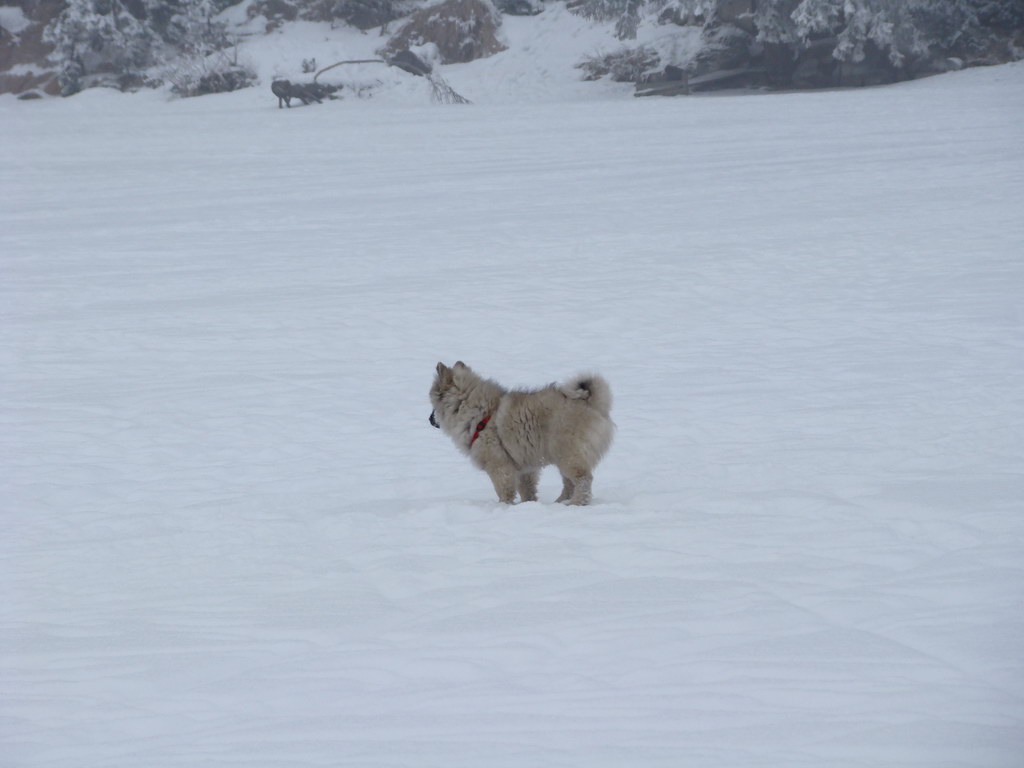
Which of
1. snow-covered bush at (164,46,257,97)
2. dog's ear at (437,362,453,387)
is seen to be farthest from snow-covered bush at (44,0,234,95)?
dog's ear at (437,362,453,387)

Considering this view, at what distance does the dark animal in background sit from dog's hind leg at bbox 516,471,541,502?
113ft

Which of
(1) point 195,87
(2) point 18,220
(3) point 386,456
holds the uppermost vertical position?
(1) point 195,87

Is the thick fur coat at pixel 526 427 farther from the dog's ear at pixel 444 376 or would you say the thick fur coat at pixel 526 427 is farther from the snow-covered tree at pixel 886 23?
the snow-covered tree at pixel 886 23

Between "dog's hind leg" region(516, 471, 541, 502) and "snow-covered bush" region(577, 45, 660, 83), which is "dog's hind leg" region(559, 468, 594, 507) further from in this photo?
"snow-covered bush" region(577, 45, 660, 83)

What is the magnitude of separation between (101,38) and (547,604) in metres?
45.9

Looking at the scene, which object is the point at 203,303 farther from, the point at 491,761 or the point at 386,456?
the point at 491,761

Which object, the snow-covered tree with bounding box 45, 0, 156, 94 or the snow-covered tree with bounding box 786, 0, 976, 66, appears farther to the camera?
the snow-covered tree with bounding box 45, 0, 156, 94

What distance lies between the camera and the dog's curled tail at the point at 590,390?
23.0 feet

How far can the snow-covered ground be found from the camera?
4641 mm

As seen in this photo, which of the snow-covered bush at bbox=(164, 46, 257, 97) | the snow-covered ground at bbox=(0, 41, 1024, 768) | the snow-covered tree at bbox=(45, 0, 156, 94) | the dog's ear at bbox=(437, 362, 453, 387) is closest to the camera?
the snow-covered ground at bbox=(0, 41, 1024, 768)

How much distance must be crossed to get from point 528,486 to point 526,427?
0.66m

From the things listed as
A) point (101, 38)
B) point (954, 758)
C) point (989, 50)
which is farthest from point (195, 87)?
point (954, 758)

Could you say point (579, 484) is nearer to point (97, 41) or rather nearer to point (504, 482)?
point (504, 482)

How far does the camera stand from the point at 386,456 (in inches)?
373
